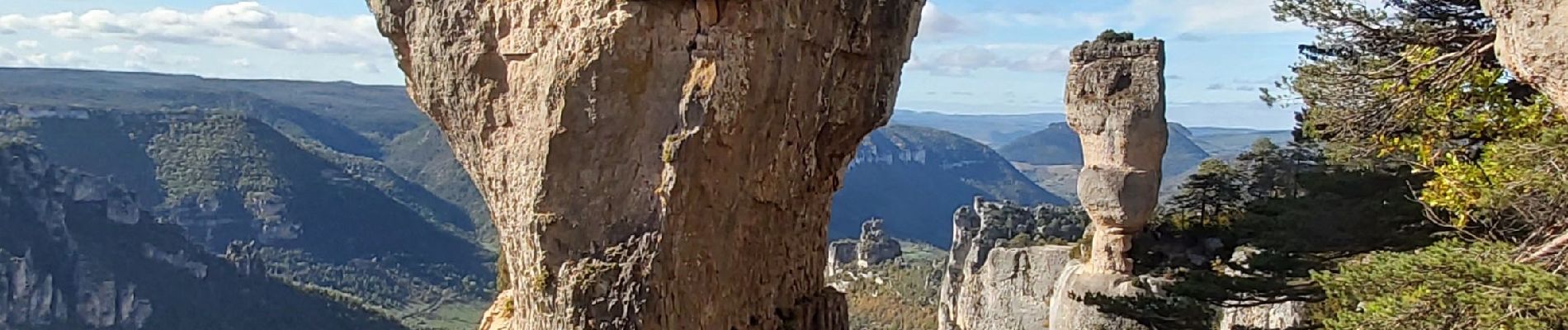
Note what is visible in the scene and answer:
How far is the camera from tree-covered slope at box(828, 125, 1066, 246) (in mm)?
135750

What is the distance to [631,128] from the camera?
521 centimetres

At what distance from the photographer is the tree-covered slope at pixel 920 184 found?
136 metres

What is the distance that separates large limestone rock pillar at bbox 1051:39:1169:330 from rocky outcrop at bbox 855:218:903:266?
148 feet

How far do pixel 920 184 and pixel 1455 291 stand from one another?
150 meters

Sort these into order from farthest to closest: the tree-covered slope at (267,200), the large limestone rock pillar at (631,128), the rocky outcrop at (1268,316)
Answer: the tree-covered slope at (267,200), the rocky outcrop at (1268,316), the large limestone rock pillar at (631,128)

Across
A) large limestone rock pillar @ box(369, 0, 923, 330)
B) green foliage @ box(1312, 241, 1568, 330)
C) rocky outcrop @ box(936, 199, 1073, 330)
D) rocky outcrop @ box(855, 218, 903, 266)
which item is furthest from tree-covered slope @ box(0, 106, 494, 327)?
large limestone rock pillar @ box(369, 0, 923, 330)

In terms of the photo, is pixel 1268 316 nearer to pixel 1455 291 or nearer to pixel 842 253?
pixel 1455 291

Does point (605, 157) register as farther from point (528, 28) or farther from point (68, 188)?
point (68, 188)

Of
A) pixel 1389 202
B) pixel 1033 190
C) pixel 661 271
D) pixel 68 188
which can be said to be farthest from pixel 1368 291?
pixel 1033 190

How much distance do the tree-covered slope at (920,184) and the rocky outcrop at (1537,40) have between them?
4532 inches

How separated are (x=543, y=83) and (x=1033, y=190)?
493 feet

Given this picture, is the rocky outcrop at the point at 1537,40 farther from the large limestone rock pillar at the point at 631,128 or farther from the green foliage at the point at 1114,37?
the green foliage at the point at 1114,37

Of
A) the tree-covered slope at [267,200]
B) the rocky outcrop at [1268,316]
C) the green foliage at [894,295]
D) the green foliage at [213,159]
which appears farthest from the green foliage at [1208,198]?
the green foliage at [213,159]

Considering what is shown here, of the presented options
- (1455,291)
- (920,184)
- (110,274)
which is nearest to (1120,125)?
(1455,291)
